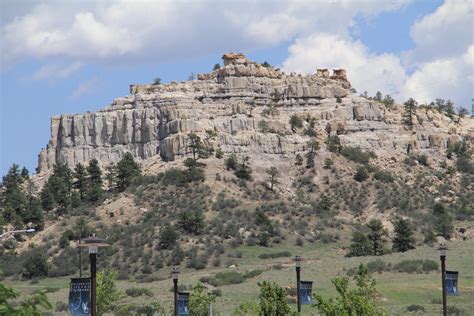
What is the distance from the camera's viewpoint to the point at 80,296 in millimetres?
23047

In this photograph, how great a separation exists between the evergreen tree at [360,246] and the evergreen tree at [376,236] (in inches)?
21.8

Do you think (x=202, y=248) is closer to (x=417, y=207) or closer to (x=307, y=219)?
(x=307, y=219)

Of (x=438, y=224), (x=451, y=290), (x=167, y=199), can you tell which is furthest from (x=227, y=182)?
(x=451, y=290)

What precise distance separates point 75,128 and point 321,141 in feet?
90.9

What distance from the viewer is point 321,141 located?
119 metres

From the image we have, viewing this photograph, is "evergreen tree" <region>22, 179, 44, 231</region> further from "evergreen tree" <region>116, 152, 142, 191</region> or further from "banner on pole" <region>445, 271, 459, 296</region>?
"banner on pole" <region>445, 271, 459, 296</region>

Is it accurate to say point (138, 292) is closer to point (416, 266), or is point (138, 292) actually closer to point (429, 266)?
point (416, 266)

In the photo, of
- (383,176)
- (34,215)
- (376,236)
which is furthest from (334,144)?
(34,215)

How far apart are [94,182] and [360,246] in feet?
105

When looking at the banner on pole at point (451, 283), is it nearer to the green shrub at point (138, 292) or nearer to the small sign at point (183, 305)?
the small sign at point (183, 305)

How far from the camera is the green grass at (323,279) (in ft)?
211

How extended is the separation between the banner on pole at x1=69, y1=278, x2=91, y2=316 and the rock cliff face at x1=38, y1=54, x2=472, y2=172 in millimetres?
89342

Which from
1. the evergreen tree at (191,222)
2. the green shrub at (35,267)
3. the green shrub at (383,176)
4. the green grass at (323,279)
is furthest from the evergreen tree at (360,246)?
the green shrub at (35,267)

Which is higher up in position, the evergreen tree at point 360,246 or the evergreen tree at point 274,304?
the evergreen tree at point 360,246
